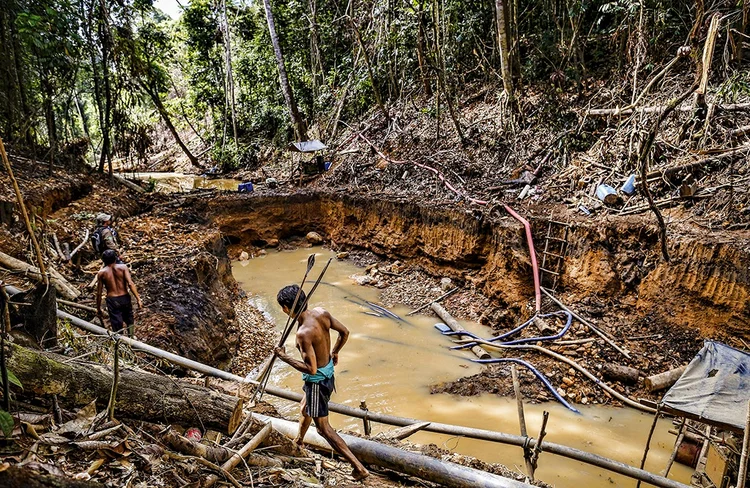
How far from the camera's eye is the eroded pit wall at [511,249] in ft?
20.3

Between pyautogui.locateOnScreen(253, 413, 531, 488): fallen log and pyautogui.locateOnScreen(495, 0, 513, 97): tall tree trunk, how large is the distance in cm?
939

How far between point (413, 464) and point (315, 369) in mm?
1046

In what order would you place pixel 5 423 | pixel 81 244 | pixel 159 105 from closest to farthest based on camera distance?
1. pixel 5 423
2. pixel 81 244
3. pixel 159 105

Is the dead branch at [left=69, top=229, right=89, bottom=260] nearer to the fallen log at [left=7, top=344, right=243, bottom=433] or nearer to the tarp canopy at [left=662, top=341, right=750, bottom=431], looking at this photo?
the fallen log at [left=7, top=344, right=243, bottom=433]

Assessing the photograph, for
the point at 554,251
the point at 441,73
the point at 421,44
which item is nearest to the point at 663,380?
the point at 554,251

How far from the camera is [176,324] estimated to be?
5.86 meters

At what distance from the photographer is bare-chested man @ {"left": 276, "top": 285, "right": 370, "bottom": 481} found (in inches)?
128

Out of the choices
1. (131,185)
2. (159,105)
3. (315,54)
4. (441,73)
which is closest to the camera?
(441,73)

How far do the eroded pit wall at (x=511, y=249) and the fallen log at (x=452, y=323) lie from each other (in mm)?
1093

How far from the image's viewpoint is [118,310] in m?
5.27

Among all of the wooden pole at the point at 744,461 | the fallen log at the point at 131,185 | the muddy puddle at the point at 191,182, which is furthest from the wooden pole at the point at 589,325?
the muddy puddle at the point at 191,182

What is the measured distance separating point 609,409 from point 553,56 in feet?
31.5

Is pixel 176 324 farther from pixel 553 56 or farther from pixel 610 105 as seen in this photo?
pixel 553 56

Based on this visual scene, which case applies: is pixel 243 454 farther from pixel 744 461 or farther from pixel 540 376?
pixel 540 376
